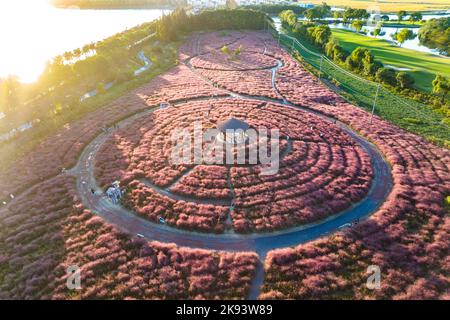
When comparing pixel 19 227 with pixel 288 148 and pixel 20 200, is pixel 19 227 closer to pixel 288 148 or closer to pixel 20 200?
pixel 20 200

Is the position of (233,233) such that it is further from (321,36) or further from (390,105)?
(321,36)

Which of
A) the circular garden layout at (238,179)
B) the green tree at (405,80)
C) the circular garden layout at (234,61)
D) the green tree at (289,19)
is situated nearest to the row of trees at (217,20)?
the green tree at (289,19)
